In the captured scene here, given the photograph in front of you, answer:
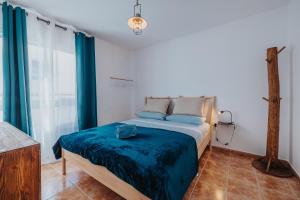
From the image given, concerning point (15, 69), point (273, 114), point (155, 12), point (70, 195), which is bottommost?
point (70, 195)

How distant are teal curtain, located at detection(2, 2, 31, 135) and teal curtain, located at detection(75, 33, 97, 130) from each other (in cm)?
84

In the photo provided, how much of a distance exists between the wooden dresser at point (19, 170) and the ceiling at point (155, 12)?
2052 mm

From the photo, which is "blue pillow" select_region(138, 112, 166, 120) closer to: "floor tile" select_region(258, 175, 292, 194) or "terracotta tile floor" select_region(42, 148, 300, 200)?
"terracotta tile floor" select_region(42, 148, 300, 200)

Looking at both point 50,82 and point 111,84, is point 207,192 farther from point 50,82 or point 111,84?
point 111,84

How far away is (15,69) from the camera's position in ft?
6.70

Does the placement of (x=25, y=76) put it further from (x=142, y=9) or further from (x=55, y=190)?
(x=142, y=9)

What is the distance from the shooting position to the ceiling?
2.06 m

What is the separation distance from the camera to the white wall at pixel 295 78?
1892 mm

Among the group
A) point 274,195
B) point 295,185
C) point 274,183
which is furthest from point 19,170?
point 295,185

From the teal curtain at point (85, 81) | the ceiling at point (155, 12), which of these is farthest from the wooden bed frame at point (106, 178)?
the ceiling at point (155, 12)

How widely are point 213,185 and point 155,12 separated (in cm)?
264

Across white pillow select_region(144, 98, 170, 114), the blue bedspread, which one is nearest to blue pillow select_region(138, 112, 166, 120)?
white pillow select_region(144, 98, 170, 114)

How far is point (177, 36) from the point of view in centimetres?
322

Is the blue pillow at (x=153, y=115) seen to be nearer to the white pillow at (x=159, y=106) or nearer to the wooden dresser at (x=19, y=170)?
the white pillow at (x=159, y=106)
